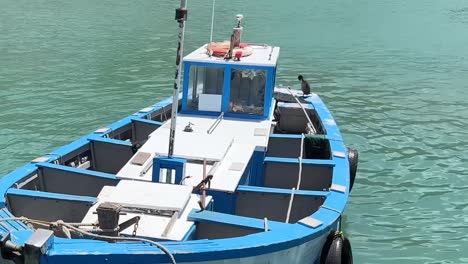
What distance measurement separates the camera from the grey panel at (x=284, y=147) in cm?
1039

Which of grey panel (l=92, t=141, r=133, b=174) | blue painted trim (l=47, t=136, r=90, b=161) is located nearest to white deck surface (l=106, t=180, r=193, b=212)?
blue painted trim (l=47, t=136, r=90, b=161)

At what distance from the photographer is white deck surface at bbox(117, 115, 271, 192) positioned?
286 inches

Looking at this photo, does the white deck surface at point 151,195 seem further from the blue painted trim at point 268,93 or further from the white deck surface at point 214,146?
the blue painted trim at point 268,93

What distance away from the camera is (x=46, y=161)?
323 inches

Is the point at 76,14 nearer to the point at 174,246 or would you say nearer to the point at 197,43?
the point at 197,43

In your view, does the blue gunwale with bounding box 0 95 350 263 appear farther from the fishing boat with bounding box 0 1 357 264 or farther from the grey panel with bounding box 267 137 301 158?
the grey panel with bounding box 267 137 301 158

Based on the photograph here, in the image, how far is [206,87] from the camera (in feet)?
33.8

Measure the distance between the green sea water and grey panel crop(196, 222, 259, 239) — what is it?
3984 millimetres

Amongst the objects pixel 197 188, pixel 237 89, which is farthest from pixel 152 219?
pixel 237 89

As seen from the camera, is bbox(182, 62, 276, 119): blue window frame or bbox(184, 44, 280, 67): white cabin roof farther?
bbox(182, 62, 276, 119): blue window frame

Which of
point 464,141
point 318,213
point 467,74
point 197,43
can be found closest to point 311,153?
point 318,213

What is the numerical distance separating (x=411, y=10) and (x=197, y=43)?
29.7 metres

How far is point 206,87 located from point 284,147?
6.60 ft

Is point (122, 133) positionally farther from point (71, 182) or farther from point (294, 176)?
point (294, 176)
